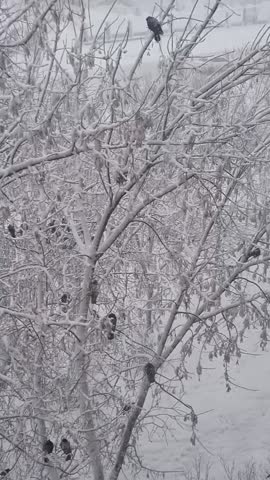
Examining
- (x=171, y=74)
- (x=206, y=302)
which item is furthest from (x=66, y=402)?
(x=171, y=74)

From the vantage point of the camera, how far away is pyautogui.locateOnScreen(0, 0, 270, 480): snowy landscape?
474 centimetres

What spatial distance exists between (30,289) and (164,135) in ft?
10.9

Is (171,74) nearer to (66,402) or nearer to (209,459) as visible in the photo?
(66,402)

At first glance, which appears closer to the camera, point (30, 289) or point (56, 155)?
point (56, 155)

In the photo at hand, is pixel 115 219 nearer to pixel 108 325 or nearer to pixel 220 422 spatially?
pixel 108 325

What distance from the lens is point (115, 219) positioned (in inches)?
355

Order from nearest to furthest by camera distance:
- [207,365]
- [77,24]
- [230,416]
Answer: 1. [77,24]
2. [230,416]
3. [207,365]

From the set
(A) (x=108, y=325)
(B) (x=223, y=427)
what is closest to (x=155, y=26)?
(A) (x=108, y=325)

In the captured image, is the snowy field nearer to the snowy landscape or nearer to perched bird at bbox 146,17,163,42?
the snowy landscape

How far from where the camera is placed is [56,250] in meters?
7.38

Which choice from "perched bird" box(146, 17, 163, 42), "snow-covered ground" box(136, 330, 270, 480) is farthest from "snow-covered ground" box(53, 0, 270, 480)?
"perched bird" box(146, 17, 163, 42)

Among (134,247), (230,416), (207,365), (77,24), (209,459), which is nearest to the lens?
(77,24)

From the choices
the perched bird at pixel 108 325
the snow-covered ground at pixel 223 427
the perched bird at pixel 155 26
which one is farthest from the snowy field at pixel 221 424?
the perched bird at pixel 108 325

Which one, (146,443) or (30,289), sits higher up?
(30,289)
